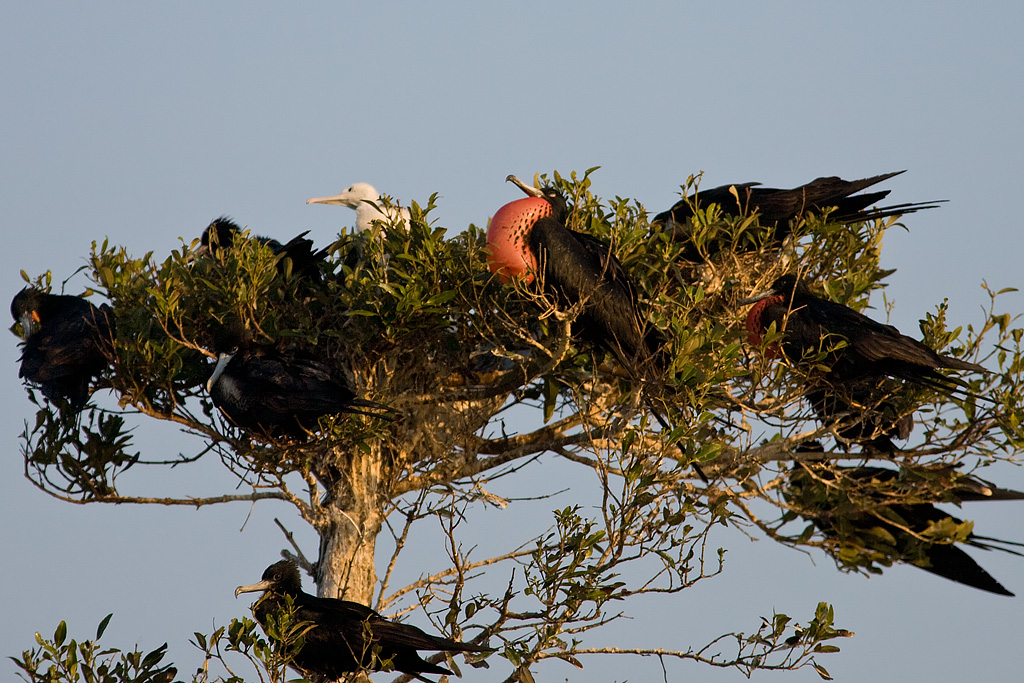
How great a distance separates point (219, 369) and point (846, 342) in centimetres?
→ 334

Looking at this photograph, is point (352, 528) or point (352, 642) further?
point (352, 528)

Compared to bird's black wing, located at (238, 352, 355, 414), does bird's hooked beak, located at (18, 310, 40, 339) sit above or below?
above

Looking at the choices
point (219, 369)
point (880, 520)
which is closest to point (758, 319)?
point (880, 520)

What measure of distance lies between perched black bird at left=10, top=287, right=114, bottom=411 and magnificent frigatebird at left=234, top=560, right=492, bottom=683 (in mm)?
1824

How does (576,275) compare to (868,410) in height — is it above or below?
above

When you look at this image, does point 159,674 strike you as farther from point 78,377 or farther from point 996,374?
point 996,374

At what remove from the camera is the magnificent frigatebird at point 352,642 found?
5.43 metres

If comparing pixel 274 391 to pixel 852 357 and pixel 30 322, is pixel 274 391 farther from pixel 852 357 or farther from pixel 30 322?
pixel 852 357

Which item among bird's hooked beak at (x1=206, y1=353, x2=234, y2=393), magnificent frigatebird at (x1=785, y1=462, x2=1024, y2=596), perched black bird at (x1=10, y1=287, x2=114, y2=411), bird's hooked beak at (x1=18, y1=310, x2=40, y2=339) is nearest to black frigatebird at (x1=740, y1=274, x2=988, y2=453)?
magnificent frigatebird at (x1=785, y1=462, x2=1024, y2=596)

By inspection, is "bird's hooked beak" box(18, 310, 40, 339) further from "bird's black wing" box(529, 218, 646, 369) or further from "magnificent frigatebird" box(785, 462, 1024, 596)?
"magnificent frigatebird" box(785, 462, 1024, 596)

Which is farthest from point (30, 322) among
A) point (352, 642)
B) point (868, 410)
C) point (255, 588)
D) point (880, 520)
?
point (880, 520)

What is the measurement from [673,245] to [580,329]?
26.9 inches

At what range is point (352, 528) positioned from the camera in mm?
6797

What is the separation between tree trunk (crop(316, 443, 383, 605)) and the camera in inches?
263
